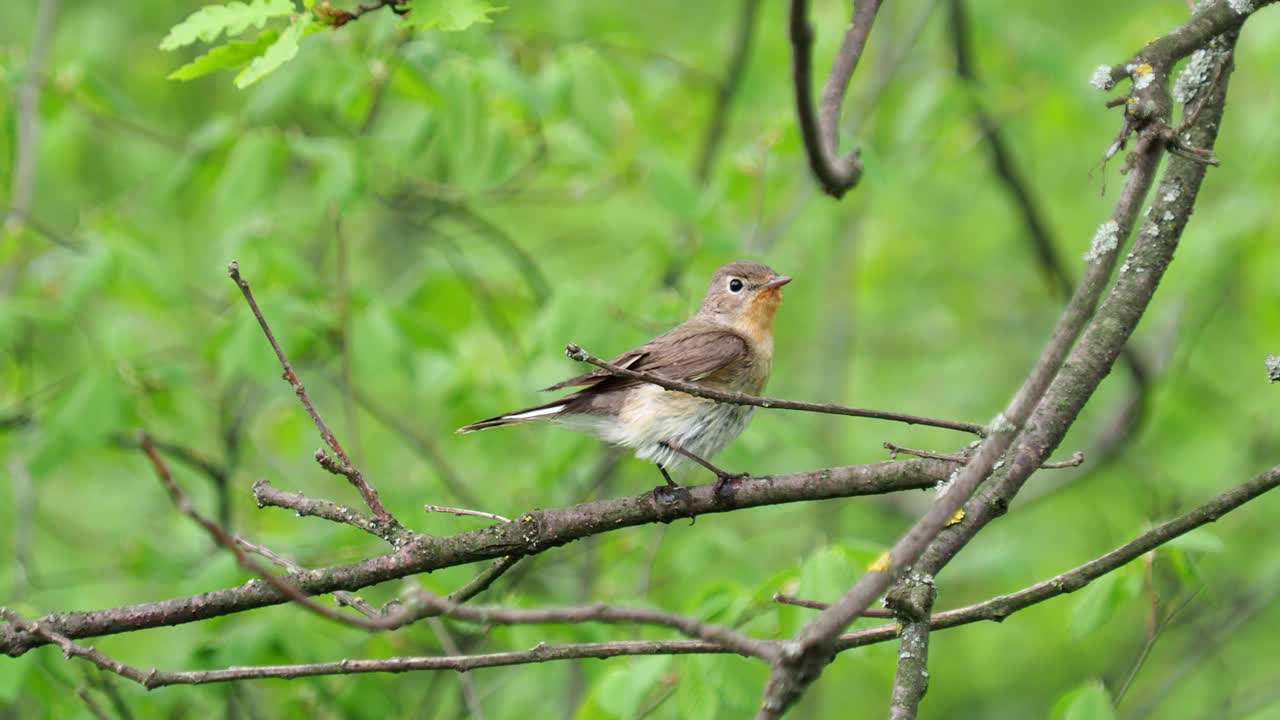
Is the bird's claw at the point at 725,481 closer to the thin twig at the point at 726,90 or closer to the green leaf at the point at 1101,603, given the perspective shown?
the green leaf at the point at 1101,603

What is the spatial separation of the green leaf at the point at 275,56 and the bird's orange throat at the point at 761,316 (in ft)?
9.97

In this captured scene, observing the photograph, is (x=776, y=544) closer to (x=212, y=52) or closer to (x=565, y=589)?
(x=565, y=589)

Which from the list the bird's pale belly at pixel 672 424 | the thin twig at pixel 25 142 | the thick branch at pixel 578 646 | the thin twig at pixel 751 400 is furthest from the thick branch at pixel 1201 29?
the thin twig at pixel 25 142

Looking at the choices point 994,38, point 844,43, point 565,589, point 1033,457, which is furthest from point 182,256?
point 1033,457

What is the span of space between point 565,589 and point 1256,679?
17.8ft

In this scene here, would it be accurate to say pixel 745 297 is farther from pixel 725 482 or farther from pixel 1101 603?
pixel 1101 603

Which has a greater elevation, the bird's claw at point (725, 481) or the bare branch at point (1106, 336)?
the bare branch at point (1106, 336)

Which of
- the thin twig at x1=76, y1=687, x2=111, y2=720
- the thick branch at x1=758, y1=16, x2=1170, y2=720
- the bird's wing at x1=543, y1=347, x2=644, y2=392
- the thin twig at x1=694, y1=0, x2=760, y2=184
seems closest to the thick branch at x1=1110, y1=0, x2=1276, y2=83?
the thick branch at x1=758, y1=16, x2=1170, y2=720

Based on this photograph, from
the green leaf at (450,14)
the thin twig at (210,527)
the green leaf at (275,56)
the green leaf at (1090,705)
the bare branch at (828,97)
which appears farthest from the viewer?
the green leaf at (1090,705)

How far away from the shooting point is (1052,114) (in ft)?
26.6

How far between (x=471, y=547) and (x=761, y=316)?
2.83m

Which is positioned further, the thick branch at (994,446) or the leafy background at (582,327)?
the leafy background at (582,327)

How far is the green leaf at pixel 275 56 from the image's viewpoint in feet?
11.0

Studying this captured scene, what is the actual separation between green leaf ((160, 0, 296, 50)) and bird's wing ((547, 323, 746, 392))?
2.38m
